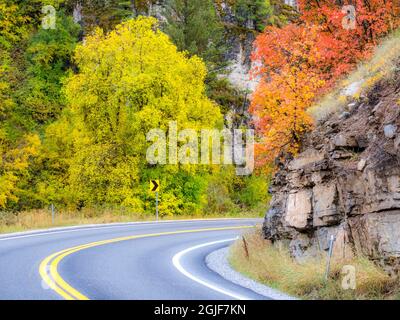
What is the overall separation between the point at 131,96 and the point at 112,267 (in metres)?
20.8

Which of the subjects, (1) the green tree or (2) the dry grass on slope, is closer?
(2) the dry grass on slope

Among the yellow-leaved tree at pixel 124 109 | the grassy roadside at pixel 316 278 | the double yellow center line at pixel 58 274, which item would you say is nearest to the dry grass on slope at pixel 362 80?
the grassy roadside at pixel 316 278

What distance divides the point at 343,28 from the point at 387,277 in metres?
9.97

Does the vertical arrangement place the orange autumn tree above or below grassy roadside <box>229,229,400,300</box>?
above

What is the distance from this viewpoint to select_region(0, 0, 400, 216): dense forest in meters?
17.1

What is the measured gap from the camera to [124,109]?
3334 centimetres

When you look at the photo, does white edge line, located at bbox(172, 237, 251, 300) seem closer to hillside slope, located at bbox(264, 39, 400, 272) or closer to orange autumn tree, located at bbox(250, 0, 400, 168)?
hillside slope, located at bbox(264, 39, 400, 272)

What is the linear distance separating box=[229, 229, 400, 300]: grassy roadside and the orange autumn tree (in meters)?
3.70

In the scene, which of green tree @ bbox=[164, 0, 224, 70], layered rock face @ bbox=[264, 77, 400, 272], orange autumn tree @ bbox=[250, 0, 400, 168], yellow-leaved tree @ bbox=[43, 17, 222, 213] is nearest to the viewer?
layered rock face @ bbox=[264, 77, 400, 272]

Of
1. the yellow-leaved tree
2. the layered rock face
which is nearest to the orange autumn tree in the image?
the layered rock face

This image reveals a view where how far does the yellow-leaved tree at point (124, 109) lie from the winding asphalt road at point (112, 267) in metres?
10.7

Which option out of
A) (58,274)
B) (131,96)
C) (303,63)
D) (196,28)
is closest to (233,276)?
(58,274)

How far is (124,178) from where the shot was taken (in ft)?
106
